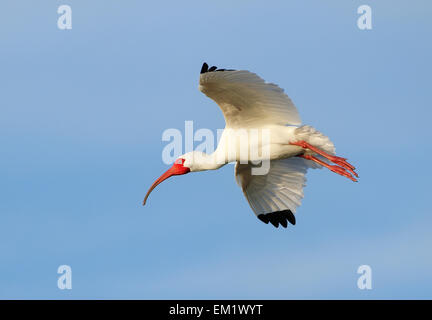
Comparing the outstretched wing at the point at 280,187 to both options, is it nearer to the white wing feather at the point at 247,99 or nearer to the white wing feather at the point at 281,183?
the white wing feather at the point at 281,183

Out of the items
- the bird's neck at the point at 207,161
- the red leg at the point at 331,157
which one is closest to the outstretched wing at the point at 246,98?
the red leg at the point at 331,157

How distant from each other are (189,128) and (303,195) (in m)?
3.48

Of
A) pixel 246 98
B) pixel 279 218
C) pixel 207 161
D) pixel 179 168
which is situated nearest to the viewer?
pixel 246 98

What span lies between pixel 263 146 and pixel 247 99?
1.36 metres

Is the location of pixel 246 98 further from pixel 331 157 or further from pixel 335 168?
pixel 335 168

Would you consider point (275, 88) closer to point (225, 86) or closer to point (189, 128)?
point (225, 86)

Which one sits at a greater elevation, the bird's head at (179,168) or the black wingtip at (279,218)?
the bird's head at (179,168)

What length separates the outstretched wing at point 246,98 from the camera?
18.2 meters

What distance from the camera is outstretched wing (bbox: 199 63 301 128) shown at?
18188 mm

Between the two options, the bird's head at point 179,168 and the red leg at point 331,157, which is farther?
the bird's head at point 179,168

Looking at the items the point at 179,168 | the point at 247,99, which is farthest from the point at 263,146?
the point at 179,168

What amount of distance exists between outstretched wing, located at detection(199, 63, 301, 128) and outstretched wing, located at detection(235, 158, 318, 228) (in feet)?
6.34

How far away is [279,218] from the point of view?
70.0ft

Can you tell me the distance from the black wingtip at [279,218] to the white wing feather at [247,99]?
268 centimetres
